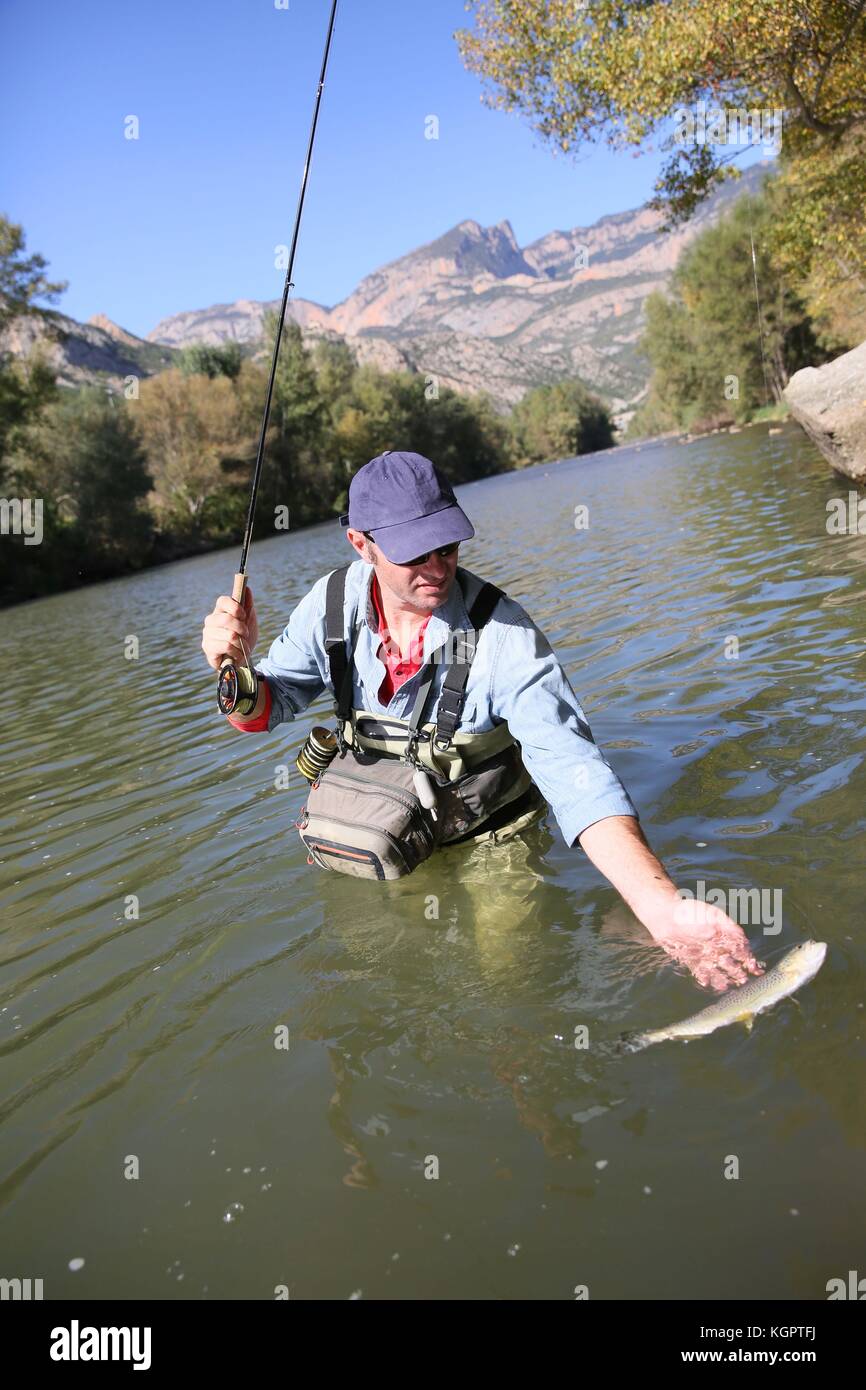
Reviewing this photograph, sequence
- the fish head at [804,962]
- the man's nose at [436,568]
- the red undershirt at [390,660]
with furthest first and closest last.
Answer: the red undershirt at [390,660], the man's nose at [436,568], the fish head at [804,962]

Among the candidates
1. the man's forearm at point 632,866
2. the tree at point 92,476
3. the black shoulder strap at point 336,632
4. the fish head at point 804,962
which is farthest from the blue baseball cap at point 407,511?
the tree at point 92,476

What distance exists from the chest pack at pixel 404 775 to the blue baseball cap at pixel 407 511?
1.46 feet

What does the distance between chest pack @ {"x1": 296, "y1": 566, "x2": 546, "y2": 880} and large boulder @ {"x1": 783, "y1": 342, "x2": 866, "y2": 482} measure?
1078 cm

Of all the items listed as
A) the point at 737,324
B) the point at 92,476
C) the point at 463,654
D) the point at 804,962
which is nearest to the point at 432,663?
the point at 463,654

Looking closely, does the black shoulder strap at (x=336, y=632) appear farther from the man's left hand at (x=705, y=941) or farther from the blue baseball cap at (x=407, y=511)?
the man's left hand at (x=705, y=941)

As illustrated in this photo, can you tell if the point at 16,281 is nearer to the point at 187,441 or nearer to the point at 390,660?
the point at 187,441

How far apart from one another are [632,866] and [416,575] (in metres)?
1.50

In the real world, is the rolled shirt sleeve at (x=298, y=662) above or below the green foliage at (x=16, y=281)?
below

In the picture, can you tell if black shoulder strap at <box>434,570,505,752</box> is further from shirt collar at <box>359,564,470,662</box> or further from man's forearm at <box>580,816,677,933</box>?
man's forearm at <box>580,816,677,933</box>

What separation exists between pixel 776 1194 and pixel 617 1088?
2.04ft

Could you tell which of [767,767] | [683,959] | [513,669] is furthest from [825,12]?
[683,959]

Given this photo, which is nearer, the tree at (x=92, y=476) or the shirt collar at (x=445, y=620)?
the shirt collar at (x=445, y=620)

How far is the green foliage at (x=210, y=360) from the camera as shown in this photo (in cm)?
6956

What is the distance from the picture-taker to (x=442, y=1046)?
342cm
